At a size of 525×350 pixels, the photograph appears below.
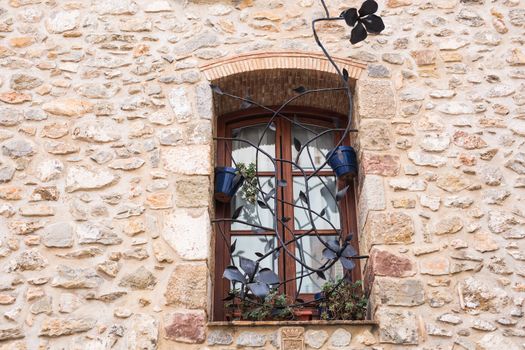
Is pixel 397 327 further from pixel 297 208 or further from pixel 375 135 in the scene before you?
pixel 375 135

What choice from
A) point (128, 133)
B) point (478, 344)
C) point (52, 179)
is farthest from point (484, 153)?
point (52, 179)

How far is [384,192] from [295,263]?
675 millimetres

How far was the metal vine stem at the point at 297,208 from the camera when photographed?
13.0 feet

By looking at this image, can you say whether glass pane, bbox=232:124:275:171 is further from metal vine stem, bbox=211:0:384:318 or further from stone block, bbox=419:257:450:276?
stone block, bbox=419:257:450:276

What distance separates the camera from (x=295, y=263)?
4.34 meters

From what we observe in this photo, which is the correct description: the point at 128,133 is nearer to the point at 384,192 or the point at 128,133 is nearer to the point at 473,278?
the point at 384,192

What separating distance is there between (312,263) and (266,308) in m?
0.53

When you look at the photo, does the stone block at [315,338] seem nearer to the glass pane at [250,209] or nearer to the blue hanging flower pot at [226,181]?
the glass pane at [250,209]

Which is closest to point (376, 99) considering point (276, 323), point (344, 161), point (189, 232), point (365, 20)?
point (344, 161)

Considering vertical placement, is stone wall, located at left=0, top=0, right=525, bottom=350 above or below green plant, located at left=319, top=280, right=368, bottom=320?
above

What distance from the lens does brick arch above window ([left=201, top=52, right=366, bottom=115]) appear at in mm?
4598

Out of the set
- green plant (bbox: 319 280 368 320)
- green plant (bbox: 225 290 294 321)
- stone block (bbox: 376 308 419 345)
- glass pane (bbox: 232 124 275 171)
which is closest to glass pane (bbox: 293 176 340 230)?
glass pane (bbox: 232 124 275 171)

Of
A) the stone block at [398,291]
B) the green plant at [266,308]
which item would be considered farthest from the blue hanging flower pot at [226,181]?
the stone block at [398,291]

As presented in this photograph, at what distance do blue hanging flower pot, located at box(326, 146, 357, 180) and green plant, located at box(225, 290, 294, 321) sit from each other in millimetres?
875
